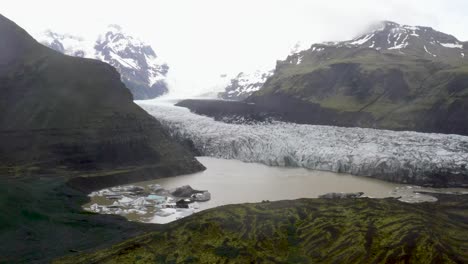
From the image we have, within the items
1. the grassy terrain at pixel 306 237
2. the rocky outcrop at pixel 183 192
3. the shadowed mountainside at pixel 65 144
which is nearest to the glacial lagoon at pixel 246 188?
the rocky outcrop at pixel 183 192

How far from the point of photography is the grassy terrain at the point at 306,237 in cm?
2205

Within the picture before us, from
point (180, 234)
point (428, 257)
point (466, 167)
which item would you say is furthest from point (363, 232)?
point (466, 167)

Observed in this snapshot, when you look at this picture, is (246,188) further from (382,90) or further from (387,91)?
(382,90)

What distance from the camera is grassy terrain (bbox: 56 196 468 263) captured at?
868 inches

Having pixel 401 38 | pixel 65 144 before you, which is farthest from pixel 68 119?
pixel 401 38

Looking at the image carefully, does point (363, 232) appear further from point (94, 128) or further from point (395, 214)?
point (94, 128)

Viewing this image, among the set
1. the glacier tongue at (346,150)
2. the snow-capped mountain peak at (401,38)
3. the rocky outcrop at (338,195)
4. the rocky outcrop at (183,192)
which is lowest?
the rocky outcrop at (183,192)

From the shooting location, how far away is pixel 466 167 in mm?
49188

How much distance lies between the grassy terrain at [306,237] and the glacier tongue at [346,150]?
19232mm

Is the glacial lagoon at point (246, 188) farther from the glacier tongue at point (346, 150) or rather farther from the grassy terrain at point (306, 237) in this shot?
the grassy terrain at point (306, 237)

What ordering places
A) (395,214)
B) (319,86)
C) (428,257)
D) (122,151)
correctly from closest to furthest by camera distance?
(428,257) → (395,214) → (122,151) → (319,86)

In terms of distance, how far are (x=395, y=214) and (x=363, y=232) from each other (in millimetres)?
4821

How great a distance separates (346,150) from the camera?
5659 cm

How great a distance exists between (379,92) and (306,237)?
283ft
